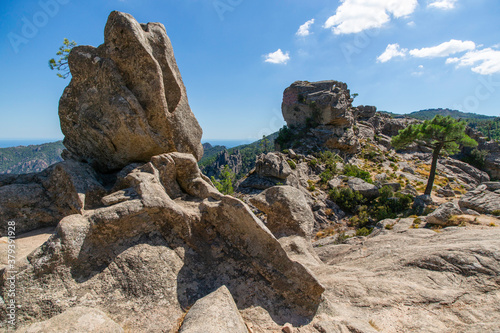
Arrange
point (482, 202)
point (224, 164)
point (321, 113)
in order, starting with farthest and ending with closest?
point (224, 164) → point (321, 113) → point (482, 202)

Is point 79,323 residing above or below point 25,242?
below

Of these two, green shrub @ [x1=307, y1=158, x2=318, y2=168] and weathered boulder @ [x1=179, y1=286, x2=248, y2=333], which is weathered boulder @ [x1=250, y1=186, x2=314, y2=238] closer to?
weathered boulder @ [x1=179, y1=286, x2=248, y2=333]

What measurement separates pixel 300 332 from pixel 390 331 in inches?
86.8

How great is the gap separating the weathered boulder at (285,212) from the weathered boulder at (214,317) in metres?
4.23

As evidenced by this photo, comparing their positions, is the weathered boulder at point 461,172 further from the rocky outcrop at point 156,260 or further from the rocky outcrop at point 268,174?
the rocky outcrop at point 156,260

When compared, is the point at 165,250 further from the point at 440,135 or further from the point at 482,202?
the point at 440,135

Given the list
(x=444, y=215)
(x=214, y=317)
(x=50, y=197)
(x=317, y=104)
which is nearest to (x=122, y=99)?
(x=50, y=197)

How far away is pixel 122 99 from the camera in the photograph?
28.4 feet

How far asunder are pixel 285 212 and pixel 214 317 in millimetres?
5291

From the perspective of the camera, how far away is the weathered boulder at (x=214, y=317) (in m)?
4.72

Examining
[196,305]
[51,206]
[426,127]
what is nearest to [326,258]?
[196,305]

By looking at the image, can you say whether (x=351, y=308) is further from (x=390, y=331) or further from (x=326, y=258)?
(x=326, y=258)

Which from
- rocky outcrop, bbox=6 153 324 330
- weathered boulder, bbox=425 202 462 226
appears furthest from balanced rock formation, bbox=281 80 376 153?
rocky outcrop, bbox=6 153 324 330

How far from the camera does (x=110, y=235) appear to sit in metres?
6.05
